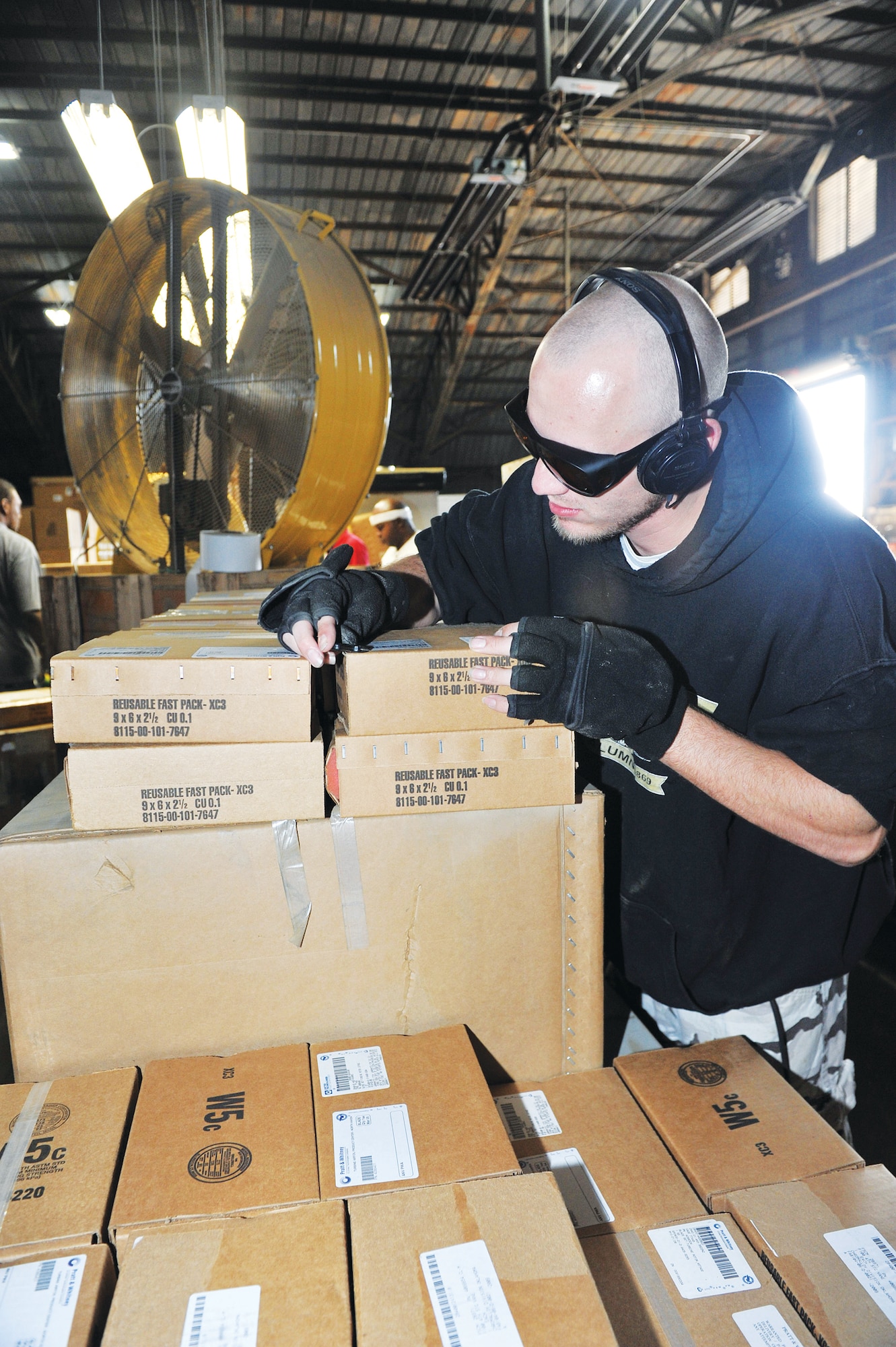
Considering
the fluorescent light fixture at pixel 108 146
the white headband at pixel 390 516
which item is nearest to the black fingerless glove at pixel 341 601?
the fluorescent light fixture at pixel 108 146

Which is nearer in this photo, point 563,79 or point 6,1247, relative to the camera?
point 6,1247

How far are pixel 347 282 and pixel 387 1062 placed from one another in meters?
2.52

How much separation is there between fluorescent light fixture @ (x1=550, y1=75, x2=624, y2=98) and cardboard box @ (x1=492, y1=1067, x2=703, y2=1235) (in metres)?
5.60

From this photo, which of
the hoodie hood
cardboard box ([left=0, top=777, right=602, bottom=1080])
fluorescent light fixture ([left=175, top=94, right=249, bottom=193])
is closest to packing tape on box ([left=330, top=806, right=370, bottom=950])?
cardboard box ([left=0, top=777, right=602, bottom=1080])

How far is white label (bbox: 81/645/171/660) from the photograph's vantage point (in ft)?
3.41

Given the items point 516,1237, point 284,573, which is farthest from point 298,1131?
point 284,573

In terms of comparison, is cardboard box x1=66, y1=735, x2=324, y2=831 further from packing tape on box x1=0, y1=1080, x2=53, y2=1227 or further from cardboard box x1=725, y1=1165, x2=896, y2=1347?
cardboard box x1=725, y1=1165, x2=896, y2=1347

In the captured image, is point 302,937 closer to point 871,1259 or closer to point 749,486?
→ point 871,1259

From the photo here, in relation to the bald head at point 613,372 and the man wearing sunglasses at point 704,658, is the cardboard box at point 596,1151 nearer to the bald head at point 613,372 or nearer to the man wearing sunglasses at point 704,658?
the man wearing sunglasses at point 704,658

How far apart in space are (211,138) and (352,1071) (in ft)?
10.9

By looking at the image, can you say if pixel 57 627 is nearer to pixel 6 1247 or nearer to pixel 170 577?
pixel 170 577

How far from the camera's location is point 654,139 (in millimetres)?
7316

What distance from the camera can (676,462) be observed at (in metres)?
1.14

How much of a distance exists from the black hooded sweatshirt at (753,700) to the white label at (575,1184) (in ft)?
1.48
